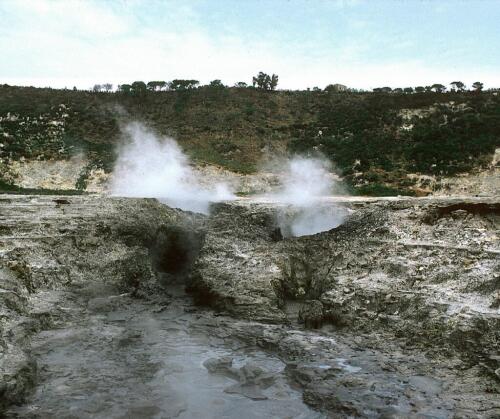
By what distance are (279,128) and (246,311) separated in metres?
28.8

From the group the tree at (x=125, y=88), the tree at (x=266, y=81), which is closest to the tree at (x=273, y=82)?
the tree at (x=266, y=81)

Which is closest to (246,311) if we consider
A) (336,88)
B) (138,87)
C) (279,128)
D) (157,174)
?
(157,174)

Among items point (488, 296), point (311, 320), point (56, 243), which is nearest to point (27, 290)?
point (56, 243)

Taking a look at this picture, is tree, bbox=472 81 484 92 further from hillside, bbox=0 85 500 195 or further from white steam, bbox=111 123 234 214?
white steam, bbox=111 123 234 214

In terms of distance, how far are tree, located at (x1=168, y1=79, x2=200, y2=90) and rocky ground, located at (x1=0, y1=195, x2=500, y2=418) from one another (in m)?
35.4

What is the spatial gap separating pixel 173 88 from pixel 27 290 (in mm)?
40170

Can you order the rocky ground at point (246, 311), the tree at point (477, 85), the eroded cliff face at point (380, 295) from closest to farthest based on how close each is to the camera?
1. the rocky ground at point (246, 311)
2. the eroded cliff face at point (380, 295)
3. the tree at point (477, 85)

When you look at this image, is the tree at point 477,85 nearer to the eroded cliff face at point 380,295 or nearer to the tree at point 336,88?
the tree at point 336,88

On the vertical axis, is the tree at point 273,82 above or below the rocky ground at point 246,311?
above

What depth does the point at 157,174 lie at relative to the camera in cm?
2473

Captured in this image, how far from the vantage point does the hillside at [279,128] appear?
2748 centimetres

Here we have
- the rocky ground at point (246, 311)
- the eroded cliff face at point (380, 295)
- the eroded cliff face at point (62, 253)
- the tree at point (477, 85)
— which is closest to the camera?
the rocky ground at point (246, 311)

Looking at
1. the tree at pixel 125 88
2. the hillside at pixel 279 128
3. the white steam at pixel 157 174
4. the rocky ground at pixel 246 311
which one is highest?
the tree at pixel 125 88

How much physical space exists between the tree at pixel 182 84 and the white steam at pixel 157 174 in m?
11.2
